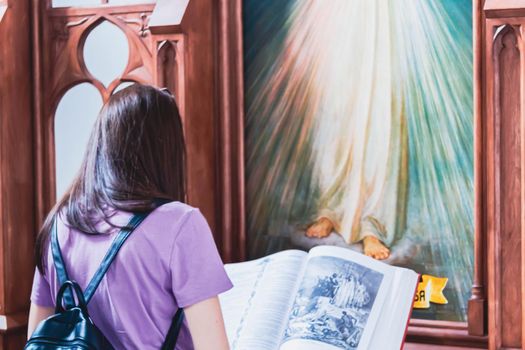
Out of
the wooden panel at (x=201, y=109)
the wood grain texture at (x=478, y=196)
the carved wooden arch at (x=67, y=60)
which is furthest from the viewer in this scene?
the carved wooden arch at (x=67, y=60)

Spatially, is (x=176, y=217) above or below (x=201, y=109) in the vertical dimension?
below

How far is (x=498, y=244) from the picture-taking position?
212cm

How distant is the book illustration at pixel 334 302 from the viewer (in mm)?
2002

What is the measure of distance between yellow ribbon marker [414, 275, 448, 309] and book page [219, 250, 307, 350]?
0.39 meters

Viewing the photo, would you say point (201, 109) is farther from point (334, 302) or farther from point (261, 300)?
point (334, 302)

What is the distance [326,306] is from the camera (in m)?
2.05

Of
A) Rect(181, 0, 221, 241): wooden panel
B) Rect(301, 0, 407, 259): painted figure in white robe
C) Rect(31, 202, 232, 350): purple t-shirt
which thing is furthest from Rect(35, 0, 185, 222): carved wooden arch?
Rect(31, 202, 232, 350): purple t-shirt

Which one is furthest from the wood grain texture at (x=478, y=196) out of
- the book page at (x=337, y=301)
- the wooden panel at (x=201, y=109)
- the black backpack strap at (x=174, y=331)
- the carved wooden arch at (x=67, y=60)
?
the black backpack strap at (x=174, y=331)

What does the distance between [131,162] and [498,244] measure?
1.10 metres

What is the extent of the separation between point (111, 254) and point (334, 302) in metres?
0.82

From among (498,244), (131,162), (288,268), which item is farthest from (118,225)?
(498,244)

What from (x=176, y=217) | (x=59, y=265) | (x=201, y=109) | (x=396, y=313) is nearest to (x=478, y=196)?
(x=396, y=313)

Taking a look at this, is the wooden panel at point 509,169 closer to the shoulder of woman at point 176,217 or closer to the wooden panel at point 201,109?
the wooden panel at point 201,109

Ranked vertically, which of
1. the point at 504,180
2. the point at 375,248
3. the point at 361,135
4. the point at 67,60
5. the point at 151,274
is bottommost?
the point at 375,248
